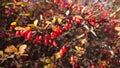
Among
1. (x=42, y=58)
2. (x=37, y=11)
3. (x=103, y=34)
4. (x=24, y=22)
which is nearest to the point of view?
(x=24, y=22)

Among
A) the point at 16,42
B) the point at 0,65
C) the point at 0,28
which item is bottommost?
the point at 0,65

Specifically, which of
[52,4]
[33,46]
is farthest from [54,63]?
[52,4]

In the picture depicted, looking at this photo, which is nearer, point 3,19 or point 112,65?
point 3,19

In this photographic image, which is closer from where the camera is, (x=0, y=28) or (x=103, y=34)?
(x=0, y=28)

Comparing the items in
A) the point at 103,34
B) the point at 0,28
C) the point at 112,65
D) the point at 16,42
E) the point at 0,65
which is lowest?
the point at 112,65

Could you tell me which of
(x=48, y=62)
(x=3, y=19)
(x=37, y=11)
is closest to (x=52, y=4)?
(x=37, y=11)

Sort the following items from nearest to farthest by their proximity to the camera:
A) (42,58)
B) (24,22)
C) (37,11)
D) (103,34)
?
(24,22) < (42,58) < (37,11) < (103,34)

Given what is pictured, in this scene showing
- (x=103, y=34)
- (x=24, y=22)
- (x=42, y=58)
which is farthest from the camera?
(x=103, y=34)

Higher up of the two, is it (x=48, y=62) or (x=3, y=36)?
(x=3, y=36)

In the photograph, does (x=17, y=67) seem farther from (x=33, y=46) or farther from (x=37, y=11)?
(x=37, y=11)

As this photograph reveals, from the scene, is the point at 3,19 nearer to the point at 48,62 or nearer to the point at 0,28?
the point at 0,28
